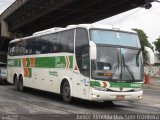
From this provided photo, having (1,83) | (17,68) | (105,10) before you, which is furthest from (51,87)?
(105,10)

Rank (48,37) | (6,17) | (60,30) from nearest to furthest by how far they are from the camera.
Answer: (60,30) < (48,37) < (6,17)

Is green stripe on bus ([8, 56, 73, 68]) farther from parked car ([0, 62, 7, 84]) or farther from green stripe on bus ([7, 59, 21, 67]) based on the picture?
parked car ([0, 62, 7, 84])

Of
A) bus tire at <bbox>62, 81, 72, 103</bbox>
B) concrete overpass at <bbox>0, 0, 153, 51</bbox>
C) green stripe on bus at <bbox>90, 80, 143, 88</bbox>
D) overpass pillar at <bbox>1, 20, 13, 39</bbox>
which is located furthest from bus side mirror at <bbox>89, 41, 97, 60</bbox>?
overpass pillar at <bbox>1, 20, 13, 39</bbox>

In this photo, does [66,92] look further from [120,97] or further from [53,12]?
[53,12]

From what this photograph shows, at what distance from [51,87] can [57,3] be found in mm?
20250

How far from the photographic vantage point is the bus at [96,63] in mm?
16734

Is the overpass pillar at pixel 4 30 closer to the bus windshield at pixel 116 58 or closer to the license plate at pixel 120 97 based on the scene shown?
the bus windshield at pixel 116 58

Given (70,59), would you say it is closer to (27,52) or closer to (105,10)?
(27,52)

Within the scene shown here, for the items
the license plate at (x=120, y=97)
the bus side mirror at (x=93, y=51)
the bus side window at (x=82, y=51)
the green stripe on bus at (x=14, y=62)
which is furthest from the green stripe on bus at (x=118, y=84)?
the green stripe on bus at (x=14, y=62)

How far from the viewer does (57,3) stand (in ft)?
132

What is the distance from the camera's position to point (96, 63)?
1677 cm

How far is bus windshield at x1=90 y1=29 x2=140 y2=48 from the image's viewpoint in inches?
682

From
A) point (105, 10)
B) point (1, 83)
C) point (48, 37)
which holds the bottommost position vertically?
point (1, 83)

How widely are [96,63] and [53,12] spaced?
28.5 metres
